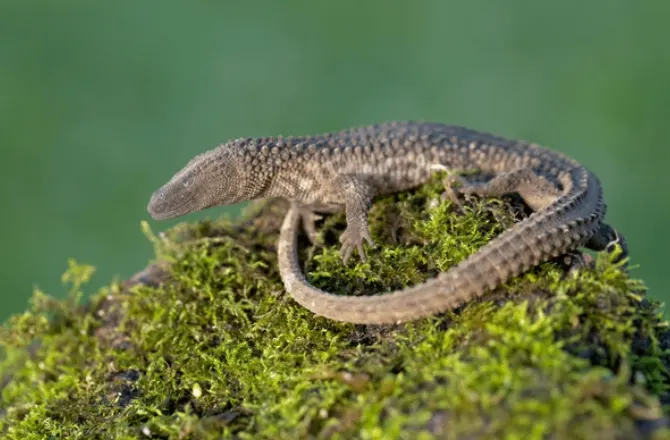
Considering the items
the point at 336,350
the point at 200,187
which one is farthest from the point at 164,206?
the point at 336,350

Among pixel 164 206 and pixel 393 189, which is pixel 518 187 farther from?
pixel 164 206

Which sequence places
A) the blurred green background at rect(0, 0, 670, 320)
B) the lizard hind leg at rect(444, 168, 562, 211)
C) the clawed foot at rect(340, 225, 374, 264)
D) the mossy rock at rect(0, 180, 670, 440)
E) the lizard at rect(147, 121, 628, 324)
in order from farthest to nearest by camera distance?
the blurred green background at rect(0, 0, 670, 320) → the lizard hind leg at rect(444, 168, 562, 211) → the clawed foot at rect(340, 225, 374, 264) → the lizard at rect(147, 121, 628, 324) → the mossy rock at rect(0, 180, 670, 440)

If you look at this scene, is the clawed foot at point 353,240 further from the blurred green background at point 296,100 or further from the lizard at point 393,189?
the blurred green background at point 296,100

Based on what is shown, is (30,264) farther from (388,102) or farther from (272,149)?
(388,102)

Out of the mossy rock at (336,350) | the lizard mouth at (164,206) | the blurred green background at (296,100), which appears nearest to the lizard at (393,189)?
the lizard mouth at (164,206)

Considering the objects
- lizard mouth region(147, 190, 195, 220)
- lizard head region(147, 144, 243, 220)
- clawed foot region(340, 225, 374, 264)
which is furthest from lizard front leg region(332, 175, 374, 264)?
lizard mouth region(147, 190, 195, 220)

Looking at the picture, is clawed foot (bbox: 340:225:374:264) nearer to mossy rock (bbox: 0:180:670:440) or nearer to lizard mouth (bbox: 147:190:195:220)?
mossy rock (bbox: 0:180:670:440)

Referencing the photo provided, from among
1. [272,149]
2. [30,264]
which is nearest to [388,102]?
[272,149]

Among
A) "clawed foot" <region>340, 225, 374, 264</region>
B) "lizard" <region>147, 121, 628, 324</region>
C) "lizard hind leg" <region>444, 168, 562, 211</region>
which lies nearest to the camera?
"lizard" <region>147, 121, 628, 324</region>
